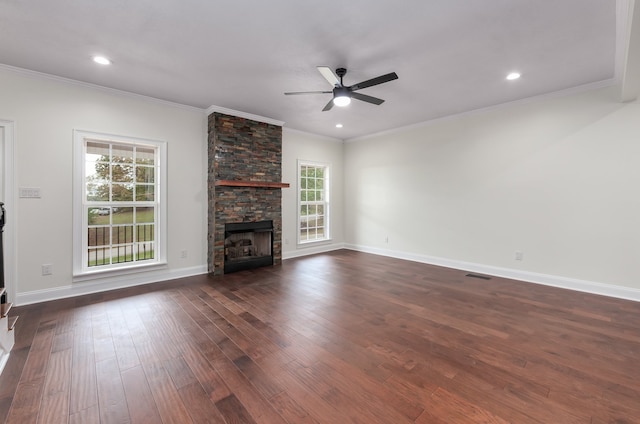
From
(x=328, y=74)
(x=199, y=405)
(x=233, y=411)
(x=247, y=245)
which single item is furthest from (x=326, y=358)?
(x=247, y=245)

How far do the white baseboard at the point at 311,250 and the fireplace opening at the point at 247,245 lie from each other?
0.64m

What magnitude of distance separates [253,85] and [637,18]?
3650 mm

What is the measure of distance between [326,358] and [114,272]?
11.2 feet

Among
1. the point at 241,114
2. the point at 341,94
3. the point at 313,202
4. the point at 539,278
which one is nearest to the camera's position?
the point at 341,94

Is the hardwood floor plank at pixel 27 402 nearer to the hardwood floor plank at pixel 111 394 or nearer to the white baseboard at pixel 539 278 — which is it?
the hardwood floor plank at pixel 111 394

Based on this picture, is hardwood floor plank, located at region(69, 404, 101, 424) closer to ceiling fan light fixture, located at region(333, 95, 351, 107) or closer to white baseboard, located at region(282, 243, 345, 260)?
ceiling fan light fixture, located at region(333, 95, 351, 107)

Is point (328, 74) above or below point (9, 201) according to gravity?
above

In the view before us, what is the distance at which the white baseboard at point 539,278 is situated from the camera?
3592 mm

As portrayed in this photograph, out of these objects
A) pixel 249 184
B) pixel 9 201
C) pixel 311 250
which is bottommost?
pixel 311 250

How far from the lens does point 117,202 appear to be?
158 inches

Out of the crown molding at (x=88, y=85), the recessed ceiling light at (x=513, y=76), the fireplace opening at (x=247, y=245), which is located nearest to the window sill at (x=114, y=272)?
the fireplace opening at (x=247, y=245)

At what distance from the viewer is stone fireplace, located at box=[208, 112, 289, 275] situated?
468 cm

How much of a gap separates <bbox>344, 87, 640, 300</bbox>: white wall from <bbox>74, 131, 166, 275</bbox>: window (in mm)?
4523

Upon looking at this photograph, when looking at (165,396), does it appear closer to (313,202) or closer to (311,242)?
(311,242)
